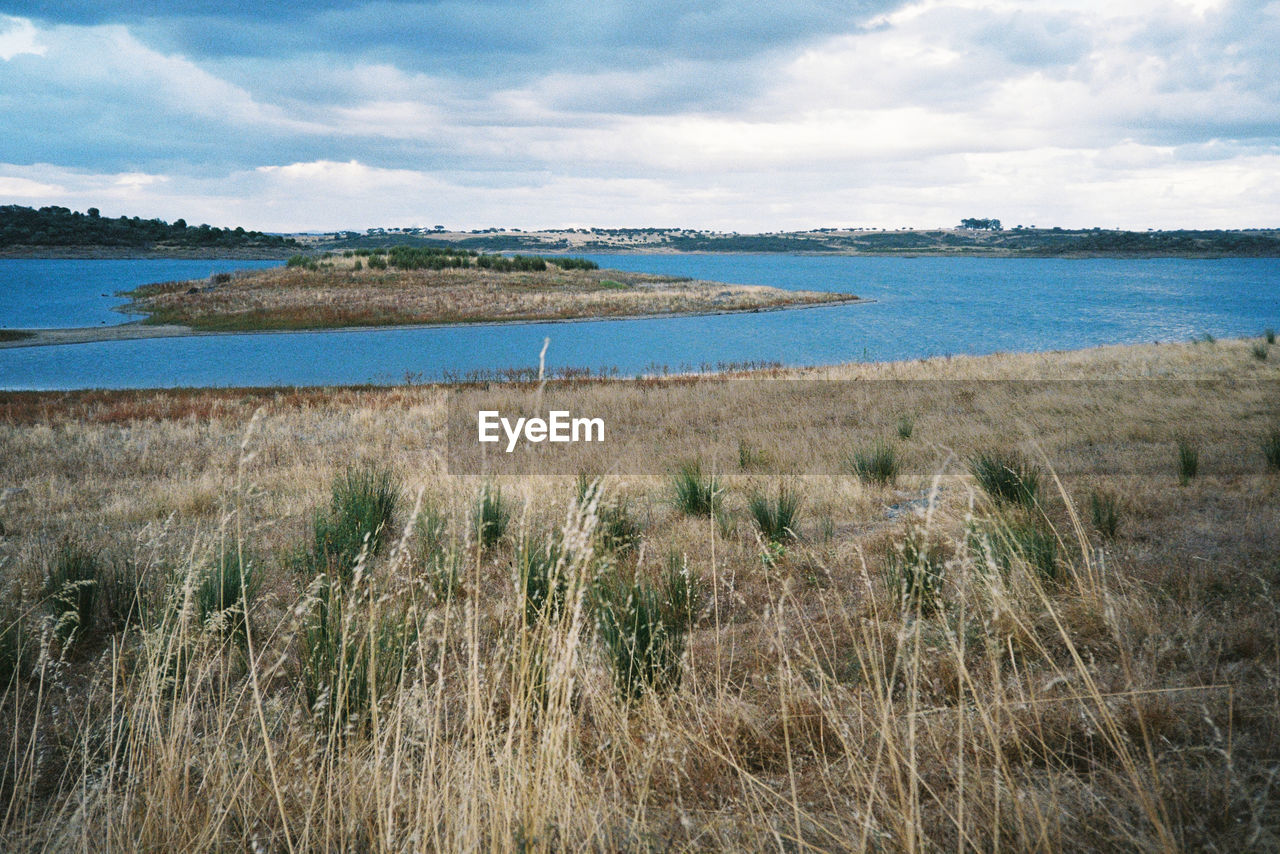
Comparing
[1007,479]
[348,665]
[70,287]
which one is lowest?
[348,665]

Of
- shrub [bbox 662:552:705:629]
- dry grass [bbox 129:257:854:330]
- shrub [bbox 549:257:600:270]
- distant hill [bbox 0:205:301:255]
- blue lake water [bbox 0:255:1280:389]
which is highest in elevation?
distant hill [bbox 0:205:301:255]

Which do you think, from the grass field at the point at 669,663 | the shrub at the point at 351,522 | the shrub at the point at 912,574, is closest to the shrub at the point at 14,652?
the grass field at the point at 669,663

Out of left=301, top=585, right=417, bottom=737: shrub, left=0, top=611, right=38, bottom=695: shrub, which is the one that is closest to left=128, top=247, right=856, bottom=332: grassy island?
left=0, top=611, right=38, bottom=695: shrub

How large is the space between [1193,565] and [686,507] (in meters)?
4.83

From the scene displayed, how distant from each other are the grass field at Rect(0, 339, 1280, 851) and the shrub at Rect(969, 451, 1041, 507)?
0.20 feet

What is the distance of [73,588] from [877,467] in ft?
28.7

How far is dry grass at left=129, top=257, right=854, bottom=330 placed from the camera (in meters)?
53.6

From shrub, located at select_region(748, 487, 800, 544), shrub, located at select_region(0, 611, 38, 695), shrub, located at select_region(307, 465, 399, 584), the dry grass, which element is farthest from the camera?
the dry grass

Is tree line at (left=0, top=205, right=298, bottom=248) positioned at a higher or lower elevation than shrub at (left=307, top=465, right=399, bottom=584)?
higher

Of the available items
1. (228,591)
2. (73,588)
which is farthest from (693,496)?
(73,588)

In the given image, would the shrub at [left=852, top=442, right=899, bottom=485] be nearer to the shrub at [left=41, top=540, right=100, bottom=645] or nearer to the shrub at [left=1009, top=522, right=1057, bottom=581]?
the shrub at [left=1009, top=522, right=1057, bottom=581]

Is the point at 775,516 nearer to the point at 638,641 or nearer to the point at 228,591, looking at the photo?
the point at 638,641

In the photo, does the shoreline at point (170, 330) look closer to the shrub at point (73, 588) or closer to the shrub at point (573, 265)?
the shrub at point (573, 265)

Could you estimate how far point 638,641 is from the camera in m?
4.34
